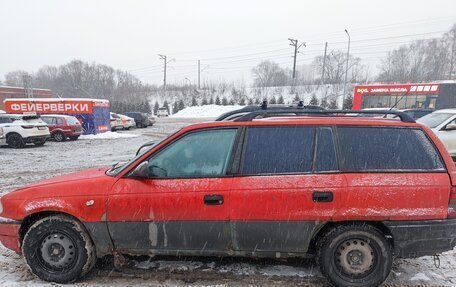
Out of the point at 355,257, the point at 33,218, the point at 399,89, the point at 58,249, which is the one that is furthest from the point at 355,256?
the point at 399,89

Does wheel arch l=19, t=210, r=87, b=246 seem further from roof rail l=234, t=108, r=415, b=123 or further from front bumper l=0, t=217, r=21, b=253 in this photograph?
roof rail l=234, t=108, r=415, b=123

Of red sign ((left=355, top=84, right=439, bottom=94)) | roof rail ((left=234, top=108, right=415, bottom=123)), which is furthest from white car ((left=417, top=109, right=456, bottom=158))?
red sign ((left=355, top=84, right=439, bottom=94))

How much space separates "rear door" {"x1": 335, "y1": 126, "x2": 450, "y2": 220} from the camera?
3.13 meters

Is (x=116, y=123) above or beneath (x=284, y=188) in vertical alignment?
beneath

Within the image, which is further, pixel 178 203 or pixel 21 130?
pixel 21 130

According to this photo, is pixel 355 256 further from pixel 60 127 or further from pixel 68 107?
pixel 68 107

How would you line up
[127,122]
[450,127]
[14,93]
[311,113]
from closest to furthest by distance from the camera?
[311,113]
[450,127]
[127,122]
[14,93]

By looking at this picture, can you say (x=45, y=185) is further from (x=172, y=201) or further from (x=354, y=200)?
(x=354, y=200)

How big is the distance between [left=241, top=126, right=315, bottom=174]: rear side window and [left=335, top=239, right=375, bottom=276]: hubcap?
87cm

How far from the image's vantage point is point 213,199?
10.4ft

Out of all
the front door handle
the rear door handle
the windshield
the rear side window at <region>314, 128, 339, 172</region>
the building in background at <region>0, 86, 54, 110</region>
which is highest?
the building in background at <region>0, 86, 54, 110</region>

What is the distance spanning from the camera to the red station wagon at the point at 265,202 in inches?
124

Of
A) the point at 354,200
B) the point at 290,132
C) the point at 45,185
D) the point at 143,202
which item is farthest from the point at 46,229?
the point at 354,200

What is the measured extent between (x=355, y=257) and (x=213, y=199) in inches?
60.7
